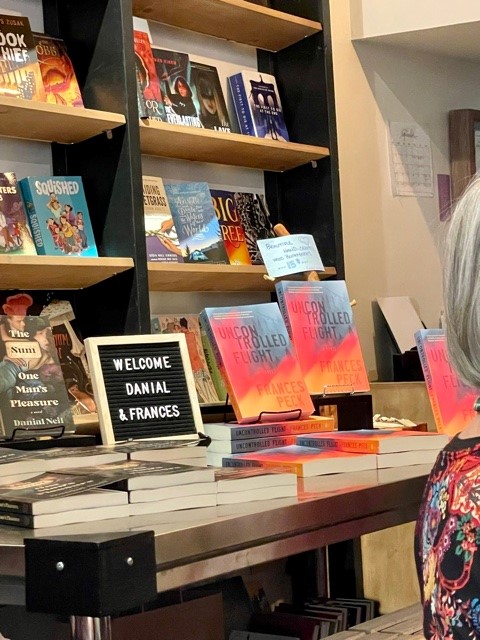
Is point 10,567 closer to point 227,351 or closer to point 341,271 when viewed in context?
point 227,351

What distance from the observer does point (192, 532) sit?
1.31 m

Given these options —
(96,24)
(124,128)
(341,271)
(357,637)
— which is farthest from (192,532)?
(341,271)

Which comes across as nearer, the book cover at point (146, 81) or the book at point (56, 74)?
the book at point (56, 74)

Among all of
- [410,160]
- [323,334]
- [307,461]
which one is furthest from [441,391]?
[410,160]

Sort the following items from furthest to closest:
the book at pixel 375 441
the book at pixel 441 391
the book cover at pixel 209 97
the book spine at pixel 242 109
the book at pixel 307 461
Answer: the book spine at pixel 242 109
the book cover at pixel 209 97
the book at pixel 441 391
the book at pixel 375 441
the book at pixel 307 461

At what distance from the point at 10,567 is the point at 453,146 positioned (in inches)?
133

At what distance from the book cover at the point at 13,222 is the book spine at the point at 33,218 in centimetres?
1

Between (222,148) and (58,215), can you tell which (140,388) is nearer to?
(58,215)

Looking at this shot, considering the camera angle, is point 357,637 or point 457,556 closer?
point 457,556

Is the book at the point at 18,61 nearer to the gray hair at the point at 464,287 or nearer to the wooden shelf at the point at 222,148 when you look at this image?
the wooden shelf at the point at 222,148

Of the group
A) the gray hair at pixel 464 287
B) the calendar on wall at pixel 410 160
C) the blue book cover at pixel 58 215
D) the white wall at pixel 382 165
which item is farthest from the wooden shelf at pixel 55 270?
the calendar on wall at pixel 410 160

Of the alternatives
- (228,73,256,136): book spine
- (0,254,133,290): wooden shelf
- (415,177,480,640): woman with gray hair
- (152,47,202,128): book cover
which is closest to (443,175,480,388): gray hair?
(415,177,480,640): woman with gray hair

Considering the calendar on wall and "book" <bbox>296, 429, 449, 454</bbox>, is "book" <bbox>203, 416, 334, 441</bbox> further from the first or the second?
the calendar on wall

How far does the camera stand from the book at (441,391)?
7.95 ft
